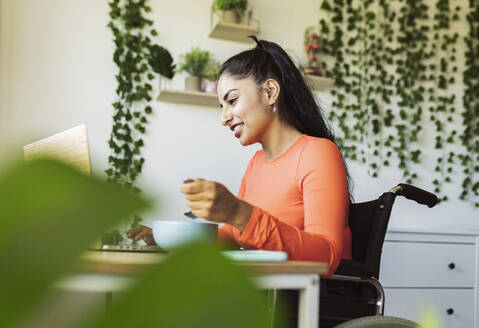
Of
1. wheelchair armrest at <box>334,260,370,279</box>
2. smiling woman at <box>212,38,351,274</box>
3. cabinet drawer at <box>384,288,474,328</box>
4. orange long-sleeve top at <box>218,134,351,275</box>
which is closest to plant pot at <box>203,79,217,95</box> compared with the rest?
smiling woman at <box>212,38,351,274</box>

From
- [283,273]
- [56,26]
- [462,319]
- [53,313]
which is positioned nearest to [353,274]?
[283,273]

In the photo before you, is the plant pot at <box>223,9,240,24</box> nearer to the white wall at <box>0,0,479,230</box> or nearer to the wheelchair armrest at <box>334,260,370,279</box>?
the white wall at <box>0,0,479,230</box>

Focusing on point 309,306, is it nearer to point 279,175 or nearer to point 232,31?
point 279,175

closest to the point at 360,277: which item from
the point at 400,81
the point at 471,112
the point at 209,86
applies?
the point at 209,86

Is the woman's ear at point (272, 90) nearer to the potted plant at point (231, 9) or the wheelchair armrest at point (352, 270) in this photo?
the wheelchair armrest at point (352, 270)

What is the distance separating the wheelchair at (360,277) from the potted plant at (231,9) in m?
1.87

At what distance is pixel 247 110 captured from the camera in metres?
1.63

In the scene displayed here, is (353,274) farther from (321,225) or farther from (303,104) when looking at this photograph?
(303,104)

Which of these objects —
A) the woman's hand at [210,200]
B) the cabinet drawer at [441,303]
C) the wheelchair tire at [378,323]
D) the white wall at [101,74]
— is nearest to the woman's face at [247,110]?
the woman's hand at [210,200]

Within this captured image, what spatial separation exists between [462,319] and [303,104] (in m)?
2.05

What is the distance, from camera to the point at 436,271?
2932 millimetres

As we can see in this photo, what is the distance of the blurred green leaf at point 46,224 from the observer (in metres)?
0.09

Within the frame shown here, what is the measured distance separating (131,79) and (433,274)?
220cm

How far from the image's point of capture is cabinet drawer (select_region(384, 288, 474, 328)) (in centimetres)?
280
